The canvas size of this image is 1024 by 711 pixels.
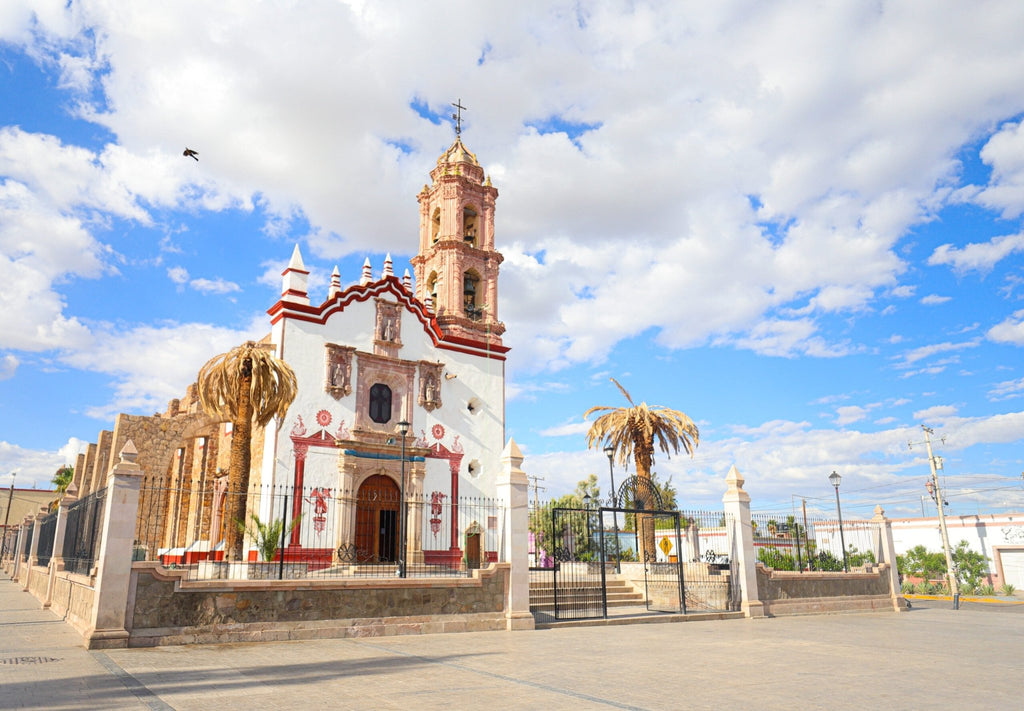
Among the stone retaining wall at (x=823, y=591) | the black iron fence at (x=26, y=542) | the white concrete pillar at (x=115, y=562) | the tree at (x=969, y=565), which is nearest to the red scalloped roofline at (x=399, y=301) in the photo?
the white concrete pillar at (x=115, y=562)

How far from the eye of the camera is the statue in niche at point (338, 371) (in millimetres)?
26016

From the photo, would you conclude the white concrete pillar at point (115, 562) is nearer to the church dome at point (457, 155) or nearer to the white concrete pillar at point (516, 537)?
the white concrete pillar at point (516, 537)

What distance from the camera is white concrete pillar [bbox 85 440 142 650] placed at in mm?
10984

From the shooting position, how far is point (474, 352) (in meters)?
30.9

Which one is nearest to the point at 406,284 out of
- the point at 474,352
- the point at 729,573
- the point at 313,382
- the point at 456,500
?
the point at 474,352

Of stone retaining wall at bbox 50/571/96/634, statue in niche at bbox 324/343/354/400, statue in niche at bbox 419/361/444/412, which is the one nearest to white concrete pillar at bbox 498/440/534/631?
stone retaining wall at bbox 50/571/96/634

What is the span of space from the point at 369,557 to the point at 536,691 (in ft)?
60.3

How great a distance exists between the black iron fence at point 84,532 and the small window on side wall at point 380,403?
11473 mm

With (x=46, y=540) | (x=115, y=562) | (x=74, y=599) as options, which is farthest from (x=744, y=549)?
(x=46, y=540)

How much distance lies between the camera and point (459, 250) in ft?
107

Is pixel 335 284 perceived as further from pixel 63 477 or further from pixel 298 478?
pixel 63 477

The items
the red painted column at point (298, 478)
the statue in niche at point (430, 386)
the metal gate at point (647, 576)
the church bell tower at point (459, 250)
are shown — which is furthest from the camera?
the church bell tower at point (459, 250)

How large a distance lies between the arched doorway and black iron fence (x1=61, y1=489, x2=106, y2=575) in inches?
385

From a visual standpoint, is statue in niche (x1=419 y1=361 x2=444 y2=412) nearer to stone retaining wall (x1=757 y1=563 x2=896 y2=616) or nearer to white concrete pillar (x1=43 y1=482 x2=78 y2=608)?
white concrete pillar (x1=43 y1=482 x2=78 y2=608)
